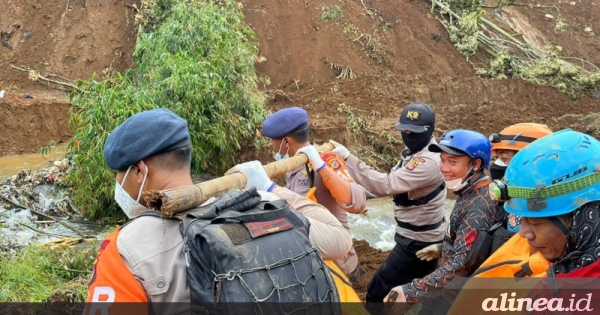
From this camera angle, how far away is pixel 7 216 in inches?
315

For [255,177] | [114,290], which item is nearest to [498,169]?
[255,177]

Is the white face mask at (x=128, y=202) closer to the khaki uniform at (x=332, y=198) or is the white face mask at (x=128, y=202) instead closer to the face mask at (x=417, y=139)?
the khaki uniform at (x=332, y=198)

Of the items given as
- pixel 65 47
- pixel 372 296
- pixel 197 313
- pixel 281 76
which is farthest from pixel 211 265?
pixel 65 47

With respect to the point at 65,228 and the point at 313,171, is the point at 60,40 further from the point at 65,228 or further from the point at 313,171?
the point at 313,171

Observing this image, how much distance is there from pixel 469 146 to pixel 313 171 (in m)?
0.90

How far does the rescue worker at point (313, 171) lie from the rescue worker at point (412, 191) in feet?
1.09

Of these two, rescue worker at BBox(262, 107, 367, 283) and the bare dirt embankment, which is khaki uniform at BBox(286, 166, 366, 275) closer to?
rescue worker at BBox(262, 107, 367, 283)

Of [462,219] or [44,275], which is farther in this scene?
[44,275]

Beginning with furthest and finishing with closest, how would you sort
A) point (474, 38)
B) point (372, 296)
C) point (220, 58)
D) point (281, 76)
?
1. point (474, 38)
2. point (281, 76)
3. point (220, 58)
4. point (372, 296)

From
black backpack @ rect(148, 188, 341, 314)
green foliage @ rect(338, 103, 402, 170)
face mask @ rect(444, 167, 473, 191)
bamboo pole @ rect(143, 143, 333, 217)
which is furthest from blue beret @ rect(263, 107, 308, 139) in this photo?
green foliage @ rect(338, 103, 402, 170)

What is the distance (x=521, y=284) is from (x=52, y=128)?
13.3 m

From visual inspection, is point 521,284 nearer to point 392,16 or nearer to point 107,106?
point 107,106

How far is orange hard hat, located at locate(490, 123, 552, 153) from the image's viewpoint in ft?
10.1

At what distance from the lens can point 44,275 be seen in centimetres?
533
